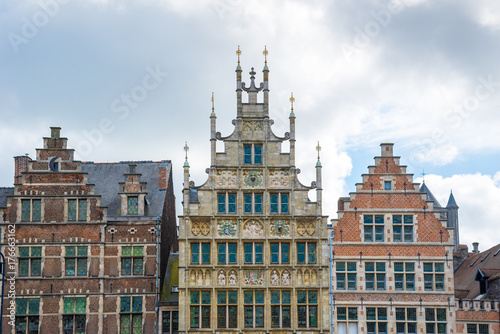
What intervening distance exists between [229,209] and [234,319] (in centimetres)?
564

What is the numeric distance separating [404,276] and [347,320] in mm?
3776

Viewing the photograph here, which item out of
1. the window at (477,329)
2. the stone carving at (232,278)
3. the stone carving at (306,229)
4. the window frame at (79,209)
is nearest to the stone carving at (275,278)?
the stone carving at (232,278)

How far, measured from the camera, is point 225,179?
126 ft

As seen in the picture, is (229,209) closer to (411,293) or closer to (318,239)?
(318,239)

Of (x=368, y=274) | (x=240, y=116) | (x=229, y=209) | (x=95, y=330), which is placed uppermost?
(x=240, y=116)

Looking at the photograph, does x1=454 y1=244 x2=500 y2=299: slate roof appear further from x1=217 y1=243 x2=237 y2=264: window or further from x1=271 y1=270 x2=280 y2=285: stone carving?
x1=217 y1=243 x2=237 y2=264: window

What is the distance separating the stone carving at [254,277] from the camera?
37.5 metres

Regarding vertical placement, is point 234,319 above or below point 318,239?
below

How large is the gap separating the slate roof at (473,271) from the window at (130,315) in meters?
17.8

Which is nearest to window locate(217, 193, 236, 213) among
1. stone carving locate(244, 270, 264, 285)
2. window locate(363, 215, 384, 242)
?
stone carving locate(244, 270, 264, 285)

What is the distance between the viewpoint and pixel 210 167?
3838cm

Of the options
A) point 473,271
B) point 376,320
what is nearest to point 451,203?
point 473,271

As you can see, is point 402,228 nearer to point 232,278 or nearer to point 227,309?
point 232,278

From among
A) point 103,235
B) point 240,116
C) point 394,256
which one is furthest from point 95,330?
point 394,256
